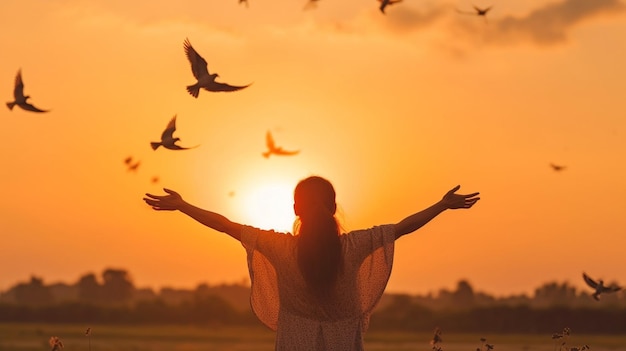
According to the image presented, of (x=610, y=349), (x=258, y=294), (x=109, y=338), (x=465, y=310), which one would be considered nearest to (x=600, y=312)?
(x=465, y=310)

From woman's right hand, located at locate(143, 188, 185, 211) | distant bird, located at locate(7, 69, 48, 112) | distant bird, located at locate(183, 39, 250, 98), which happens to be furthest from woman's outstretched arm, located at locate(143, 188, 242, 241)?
distant bird, located at locate(7, 69, 48, 112)

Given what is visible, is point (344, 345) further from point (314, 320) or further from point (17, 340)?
point (17, 340)

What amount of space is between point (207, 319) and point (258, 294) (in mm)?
61799

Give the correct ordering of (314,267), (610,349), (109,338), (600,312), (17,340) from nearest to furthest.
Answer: (314,267) < (610,349) < (17,340) < (109,338) < (600,312)

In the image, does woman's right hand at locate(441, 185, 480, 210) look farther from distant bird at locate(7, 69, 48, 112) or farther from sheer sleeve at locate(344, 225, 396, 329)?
distant bird at locate(7, 69, 48, 112)

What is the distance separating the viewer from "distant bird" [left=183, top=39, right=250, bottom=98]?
16.2 metres

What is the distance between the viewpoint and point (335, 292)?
31.6 feet

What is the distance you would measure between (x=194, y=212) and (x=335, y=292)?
1.06m

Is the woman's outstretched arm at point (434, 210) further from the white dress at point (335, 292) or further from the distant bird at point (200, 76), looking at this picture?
the distant bird at point (200, 76)

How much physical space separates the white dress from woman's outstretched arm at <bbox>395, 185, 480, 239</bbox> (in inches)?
3.2

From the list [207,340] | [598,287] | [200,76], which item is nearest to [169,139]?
[200,76]

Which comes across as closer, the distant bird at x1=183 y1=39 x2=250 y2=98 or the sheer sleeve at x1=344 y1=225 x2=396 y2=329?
the sheer sleeve at x1=344 y1=225 x2=396 y2=329

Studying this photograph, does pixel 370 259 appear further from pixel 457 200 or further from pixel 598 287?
pixel 598 287

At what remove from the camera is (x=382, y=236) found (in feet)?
32.1
